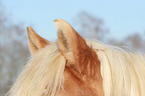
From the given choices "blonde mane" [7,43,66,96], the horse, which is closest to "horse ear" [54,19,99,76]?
the horse

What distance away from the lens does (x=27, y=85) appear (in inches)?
80.6

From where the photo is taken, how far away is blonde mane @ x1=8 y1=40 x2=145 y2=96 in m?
1.97

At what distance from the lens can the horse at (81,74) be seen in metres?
1.95

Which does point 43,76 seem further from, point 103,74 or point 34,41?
point 34,41

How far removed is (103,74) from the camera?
2.00 metres

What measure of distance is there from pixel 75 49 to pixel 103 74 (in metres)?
0.30

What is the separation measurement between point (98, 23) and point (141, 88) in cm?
2721

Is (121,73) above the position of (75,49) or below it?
below

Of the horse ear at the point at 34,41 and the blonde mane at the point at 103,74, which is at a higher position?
the horse ear at the point at 34,41

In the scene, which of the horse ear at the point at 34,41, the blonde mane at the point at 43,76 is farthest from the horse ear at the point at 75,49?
the horse ear at the point at 34,41

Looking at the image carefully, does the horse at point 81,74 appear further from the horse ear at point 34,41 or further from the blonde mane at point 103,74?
the horse ear at point 34,41

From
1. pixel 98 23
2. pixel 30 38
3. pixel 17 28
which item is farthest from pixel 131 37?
pixel 30 38

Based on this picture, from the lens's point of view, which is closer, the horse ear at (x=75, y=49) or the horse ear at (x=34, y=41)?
the horse ear at (x=75, y=49)

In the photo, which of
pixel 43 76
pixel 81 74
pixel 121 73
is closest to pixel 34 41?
pixel 43 76
